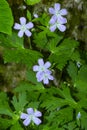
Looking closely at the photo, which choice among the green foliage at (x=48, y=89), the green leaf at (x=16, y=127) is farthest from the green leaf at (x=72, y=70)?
the green leaf at (x=16, y=127)

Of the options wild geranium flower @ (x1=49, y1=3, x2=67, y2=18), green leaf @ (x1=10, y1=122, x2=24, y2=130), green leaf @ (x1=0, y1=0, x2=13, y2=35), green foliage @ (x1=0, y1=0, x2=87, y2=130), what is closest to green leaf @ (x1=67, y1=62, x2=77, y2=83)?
green foliage @ (x1=0, y1=0, x2=87, y2=130)

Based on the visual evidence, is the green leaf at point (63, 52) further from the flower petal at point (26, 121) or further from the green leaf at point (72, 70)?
the flower petal at point (26, 121)

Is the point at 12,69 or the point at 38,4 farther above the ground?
the point at 38,4

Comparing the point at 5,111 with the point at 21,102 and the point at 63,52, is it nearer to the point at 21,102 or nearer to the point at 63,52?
the point at 21,102

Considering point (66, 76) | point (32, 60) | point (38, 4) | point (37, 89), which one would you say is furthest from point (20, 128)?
point (38, 4)

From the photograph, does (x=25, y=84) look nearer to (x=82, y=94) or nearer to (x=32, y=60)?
(x=32, y=60)

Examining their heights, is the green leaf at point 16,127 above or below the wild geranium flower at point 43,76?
below

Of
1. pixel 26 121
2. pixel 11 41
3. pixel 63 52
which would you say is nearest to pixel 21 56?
pixel 11 41

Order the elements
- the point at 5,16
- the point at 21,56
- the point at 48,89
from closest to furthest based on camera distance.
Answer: the point at 5,16 < the point at 21,56 < the point at 48,89
